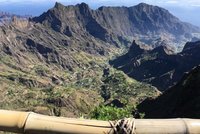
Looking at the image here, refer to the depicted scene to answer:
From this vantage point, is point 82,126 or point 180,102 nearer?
point 82,126

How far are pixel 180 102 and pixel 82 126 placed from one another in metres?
85.3

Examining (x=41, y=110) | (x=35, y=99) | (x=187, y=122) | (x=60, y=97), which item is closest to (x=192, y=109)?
(x=41, y=110)

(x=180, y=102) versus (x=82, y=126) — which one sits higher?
(x=82, y=126)

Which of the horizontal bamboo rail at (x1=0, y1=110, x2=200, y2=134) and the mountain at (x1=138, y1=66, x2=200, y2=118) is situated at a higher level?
the horizontal bamboo rail at (x1=0, y1=110, x2=200, y2=134)

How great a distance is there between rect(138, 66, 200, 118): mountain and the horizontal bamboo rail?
65.8 metres

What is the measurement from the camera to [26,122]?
677 cm

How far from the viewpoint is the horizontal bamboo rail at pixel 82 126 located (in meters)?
6.35

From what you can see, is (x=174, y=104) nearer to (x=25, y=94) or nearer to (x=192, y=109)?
(x=192, y=109)

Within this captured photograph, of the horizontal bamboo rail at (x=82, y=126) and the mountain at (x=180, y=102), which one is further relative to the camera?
the mountain at (x=180, y=102)

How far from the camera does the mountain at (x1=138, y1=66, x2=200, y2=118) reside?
260ft

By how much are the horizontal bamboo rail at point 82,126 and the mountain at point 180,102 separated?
2591 inches

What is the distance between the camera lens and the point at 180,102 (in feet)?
295

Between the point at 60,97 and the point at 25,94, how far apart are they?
4162 centimetres

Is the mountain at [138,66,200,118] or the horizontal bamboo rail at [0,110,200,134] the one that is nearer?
the horizontal bamboo rail at [0,110,200,134]
